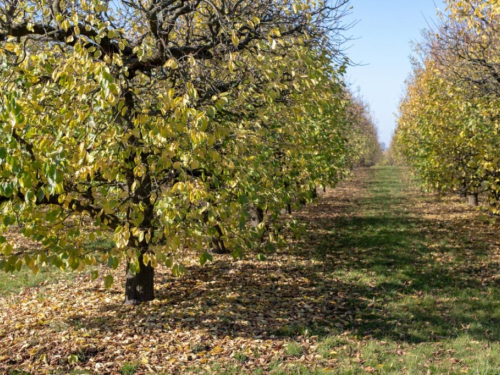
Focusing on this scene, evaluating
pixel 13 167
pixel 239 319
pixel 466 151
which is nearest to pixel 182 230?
pixel 13 167

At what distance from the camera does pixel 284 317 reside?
7676 mm

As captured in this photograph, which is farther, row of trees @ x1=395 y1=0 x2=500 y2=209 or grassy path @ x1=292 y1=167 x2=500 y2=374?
row of trees @ x1=395 y1=0 x2=500 y2=209

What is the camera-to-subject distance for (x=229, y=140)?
6387 mm

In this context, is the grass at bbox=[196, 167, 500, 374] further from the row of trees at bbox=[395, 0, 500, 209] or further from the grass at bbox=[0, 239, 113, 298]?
the grass at bbox=[0, 239, 113, 298]

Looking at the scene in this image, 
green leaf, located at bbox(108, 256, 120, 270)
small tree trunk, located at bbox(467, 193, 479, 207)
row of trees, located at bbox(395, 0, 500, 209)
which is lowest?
green leaf, located at bbox(108, 256, 120, 270)

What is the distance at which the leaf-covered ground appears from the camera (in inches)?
233

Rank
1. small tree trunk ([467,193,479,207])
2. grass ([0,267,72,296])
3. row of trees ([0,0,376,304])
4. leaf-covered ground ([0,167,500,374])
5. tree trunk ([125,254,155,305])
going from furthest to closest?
small tree trunk ([467,193,479,207]) → grass ([0,267,72,296]) → tree trunk ([125,254,155,305]) → leaf-covered ground ([0,167,500,374]) → row of trees ([0,0,376,304])

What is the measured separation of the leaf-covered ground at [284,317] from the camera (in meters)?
5.92

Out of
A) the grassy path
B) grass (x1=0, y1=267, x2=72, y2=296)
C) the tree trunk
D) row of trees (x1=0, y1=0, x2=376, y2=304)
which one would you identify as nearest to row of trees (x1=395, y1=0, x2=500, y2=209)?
the grassy path

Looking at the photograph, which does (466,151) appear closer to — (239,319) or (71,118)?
(239,319)

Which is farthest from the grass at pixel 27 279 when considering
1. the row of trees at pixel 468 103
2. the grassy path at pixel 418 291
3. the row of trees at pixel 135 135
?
the row of trees at pixel 468 103

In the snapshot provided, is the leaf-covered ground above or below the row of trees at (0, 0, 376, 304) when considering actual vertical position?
below

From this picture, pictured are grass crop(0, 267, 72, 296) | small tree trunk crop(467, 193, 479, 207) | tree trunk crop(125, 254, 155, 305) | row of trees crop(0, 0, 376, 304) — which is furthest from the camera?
small tree trunk crop(467, 193, 479, 207)

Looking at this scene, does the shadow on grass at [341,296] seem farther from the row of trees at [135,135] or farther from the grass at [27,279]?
the grass at [27,279]
